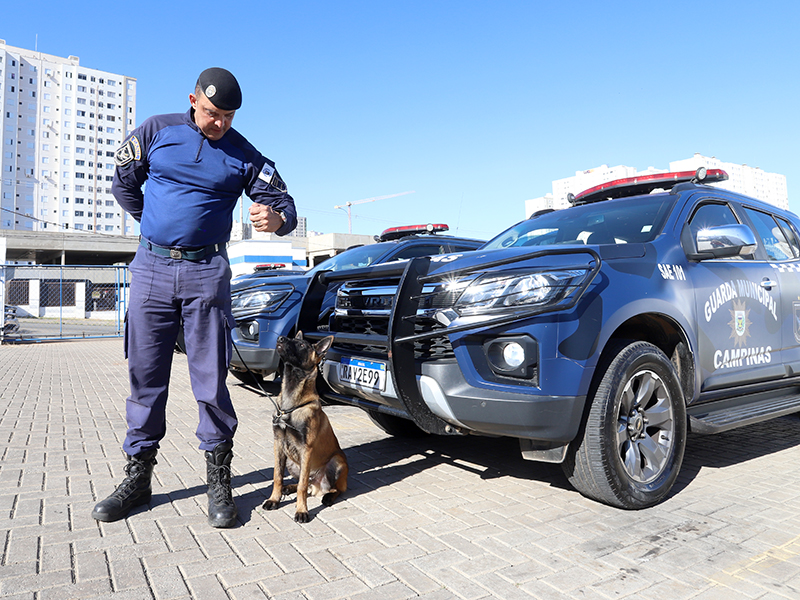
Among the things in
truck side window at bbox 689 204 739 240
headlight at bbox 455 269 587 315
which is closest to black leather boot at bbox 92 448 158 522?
headlight at bbox 455 269 587 315

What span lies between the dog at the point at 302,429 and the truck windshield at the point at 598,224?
180 cm

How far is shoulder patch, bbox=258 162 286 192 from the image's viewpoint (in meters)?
3.04

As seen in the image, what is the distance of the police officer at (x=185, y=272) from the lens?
2.85m

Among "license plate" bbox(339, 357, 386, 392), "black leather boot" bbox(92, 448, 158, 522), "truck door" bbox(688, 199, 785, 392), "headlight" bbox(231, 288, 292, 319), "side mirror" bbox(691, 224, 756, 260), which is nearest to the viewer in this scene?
"black leather boot" bbox(92, 448, 158, 522)

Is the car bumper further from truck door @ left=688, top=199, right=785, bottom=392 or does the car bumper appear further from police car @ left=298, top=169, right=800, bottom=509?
truck door @ left=688, top=199, right=785, bottom=392

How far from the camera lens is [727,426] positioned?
318cm

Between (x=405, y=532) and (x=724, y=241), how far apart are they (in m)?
2.50

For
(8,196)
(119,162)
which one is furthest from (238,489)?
(8,196)

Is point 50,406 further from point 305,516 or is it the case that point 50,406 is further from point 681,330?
point 681,330

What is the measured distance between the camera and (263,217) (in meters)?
2.92

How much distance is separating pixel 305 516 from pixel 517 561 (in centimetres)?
107

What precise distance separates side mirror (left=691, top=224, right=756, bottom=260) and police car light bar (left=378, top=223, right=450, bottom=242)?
389 cm

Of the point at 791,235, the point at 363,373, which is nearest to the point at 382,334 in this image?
the point at 363,373

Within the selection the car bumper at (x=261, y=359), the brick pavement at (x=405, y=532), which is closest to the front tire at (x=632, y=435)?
the brick pavement at (x=405, y=532)
